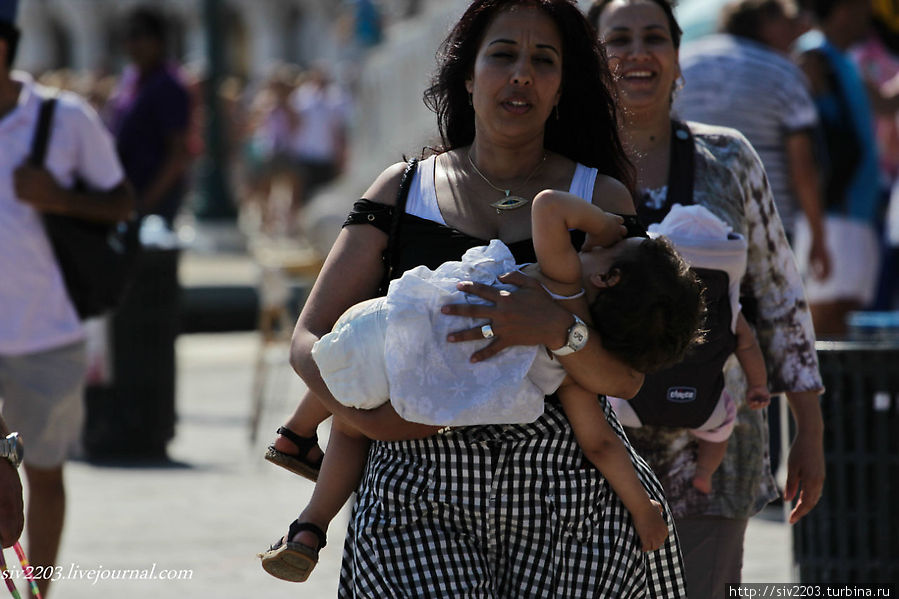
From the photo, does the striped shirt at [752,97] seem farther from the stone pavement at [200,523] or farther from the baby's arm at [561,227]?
the baby's arm at [561,227]

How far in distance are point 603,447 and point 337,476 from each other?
0.60m

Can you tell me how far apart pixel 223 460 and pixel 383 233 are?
5.77 m

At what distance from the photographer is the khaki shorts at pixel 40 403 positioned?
535 cm

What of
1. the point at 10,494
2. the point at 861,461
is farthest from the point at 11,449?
the point at 861,461

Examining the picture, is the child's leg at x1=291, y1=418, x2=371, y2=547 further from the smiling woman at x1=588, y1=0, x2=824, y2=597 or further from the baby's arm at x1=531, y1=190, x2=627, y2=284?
the smiling woman at x1=588, y1=0, x2=824, y2=597

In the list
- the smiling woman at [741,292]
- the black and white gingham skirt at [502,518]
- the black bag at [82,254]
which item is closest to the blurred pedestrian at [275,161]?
the black bag at [82,254]

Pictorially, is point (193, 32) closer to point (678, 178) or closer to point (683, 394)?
point (678, 178)

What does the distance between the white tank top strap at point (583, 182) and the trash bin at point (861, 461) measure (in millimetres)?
1960

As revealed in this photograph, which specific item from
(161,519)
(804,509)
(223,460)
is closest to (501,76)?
(804,509)

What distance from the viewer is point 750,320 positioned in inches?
165

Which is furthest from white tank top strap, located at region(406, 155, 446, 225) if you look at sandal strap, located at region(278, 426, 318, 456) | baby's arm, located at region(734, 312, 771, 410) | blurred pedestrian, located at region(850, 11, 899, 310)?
blurred pedestrian, located at region(850, 11, 899, 310)

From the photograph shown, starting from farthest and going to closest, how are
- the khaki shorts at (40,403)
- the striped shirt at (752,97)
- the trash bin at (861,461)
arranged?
the striped shirt at (752,97)
the khaki shorts at (40,403)
the trash bin at (861,461)

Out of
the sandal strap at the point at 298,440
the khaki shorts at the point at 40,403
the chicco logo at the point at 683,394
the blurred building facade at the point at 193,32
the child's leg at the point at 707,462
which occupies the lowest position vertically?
the blurred building facade at the point at 193,32

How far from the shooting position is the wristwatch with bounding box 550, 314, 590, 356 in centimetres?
301
